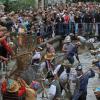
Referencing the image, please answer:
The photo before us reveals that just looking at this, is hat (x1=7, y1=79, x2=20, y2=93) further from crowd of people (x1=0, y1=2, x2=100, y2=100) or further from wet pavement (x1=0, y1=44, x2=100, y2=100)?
wet pavement (x1=0, y1=44, x2=100, y2=100)

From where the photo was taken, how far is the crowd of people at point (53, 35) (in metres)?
17.4

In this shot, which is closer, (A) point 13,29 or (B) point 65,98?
(B) point 65,98

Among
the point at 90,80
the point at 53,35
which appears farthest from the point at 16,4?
the point at 90,80

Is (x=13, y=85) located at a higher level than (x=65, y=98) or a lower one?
higher

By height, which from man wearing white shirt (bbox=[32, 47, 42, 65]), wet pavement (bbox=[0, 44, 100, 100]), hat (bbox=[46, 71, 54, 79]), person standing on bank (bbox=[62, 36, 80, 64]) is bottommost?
wet pavement (bbox=[0, 44, 100, 100])

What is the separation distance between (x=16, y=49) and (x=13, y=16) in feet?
18.1

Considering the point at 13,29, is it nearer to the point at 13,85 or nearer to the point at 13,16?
the point at 13,16

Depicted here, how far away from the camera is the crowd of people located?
57.1ft

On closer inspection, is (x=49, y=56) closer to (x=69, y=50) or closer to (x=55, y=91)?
(x=69, y=50)

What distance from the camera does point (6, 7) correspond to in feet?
129

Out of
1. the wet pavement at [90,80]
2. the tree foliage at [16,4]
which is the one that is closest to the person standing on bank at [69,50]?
the wet pavement at [90,80]

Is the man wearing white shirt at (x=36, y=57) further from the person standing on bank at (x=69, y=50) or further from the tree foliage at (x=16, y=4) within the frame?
the tree foliage at (x=16, y=4)

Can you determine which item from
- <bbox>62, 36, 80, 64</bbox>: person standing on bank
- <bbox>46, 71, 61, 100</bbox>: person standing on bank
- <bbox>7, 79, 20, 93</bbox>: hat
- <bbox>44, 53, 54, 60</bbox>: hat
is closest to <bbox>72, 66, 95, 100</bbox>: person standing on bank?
<bbox>46, 71, 61, 100</bbox>: person standing on bank

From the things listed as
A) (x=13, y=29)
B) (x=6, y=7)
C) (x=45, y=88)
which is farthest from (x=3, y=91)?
(x=6, y=7)
